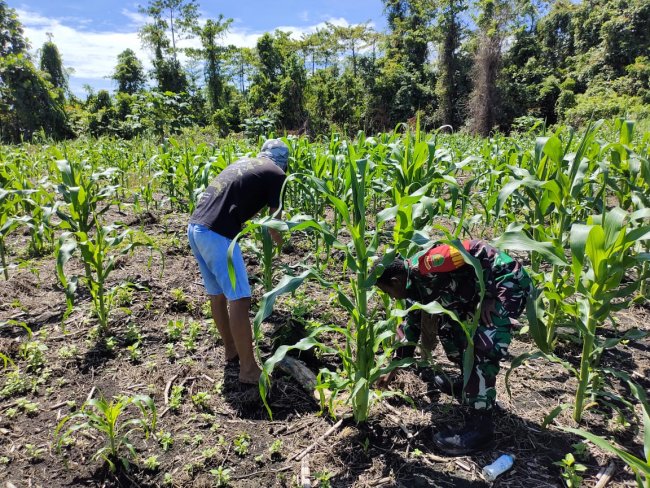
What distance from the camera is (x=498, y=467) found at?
195 cm

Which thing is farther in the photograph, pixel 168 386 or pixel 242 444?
pixel 168 386

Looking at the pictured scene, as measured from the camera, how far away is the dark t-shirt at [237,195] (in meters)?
2.48

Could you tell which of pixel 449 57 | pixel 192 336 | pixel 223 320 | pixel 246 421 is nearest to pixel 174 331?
pixel 192 336

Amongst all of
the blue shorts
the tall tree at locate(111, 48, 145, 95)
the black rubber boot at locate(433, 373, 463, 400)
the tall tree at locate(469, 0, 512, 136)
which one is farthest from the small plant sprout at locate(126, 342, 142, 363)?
the tall tree at locate(111, 48, 145, 95)

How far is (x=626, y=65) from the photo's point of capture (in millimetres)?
24938

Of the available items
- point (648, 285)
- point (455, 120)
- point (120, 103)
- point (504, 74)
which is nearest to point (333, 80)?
point (455, 120)

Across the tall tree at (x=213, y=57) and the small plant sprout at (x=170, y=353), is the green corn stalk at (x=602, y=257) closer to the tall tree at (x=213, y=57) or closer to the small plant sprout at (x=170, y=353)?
the small plant sprout at (x=170, y=353)

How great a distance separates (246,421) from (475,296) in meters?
1.44

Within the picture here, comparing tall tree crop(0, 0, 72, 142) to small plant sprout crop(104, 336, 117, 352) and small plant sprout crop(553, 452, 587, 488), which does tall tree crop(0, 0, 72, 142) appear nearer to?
small plant sprout crop(104, 336, 117, 352)

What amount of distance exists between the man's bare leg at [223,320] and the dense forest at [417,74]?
19.9 metres

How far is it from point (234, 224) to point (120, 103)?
25918 millimetres

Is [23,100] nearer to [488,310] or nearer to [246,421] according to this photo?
[246,421]

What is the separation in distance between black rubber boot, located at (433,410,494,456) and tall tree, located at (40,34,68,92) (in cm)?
4273

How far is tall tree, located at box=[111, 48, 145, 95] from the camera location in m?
30.3
